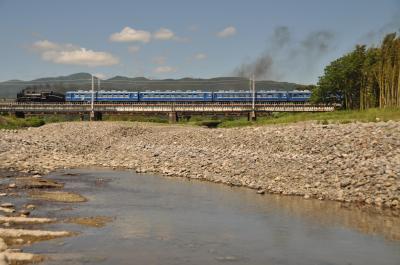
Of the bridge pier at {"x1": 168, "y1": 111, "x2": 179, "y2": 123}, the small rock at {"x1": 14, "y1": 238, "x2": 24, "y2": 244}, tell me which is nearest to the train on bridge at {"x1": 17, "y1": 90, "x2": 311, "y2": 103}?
the bridge pier at {"x1": 168, "y1": 111, "x2": 179, "y2": 123}

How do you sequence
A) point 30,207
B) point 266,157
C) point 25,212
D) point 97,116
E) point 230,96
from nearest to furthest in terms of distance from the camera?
point 25,212, point 30,207, point 266,157, point 97,116, point 230,96

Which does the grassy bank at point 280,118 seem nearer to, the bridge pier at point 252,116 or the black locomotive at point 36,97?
the bridge pier at point 252,116

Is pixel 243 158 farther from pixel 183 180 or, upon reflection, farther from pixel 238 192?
pixel 238 192

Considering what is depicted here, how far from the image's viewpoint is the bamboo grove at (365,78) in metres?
55.7

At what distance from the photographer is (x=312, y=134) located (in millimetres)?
35938

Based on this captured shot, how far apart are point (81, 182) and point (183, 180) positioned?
649cm

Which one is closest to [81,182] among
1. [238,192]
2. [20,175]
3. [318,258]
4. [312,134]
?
[20,175]

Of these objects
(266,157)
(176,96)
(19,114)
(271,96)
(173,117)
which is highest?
(176,96)

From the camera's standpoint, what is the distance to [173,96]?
10044 centimetres

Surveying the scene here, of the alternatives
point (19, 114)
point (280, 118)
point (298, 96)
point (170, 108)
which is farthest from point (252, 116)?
point (19, 114)

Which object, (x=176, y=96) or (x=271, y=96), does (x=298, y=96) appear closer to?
(x=271, y=96)

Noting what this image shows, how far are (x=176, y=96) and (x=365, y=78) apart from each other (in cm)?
4142

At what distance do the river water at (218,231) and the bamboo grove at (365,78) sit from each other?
3446 centimetres

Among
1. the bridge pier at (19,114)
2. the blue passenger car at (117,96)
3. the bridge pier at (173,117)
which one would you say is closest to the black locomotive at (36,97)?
the bridge pier at (19,114)
